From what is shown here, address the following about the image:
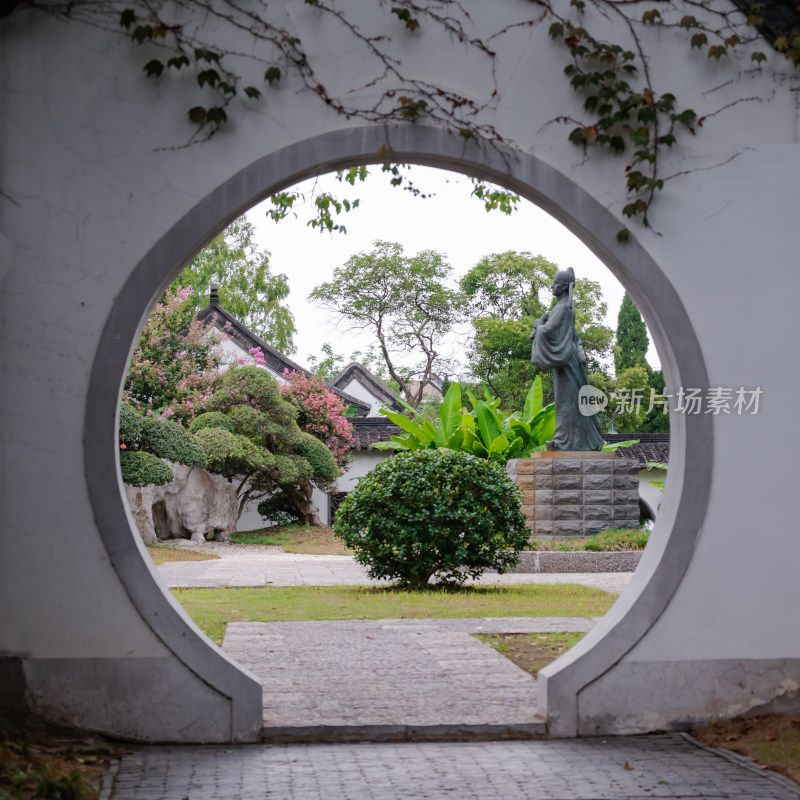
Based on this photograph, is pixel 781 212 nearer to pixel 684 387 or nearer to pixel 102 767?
pixel 684 387

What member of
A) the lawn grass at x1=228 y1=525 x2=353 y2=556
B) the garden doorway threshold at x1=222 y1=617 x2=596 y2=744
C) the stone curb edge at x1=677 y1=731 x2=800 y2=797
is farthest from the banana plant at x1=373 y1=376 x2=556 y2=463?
the stone curb edge at x1=677 y1=731 x2=800 y2=797

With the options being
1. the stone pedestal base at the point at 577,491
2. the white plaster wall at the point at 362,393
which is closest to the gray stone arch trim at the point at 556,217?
the stone pedestal base at the point at 577,491

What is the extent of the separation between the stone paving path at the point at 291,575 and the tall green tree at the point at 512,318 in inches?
468

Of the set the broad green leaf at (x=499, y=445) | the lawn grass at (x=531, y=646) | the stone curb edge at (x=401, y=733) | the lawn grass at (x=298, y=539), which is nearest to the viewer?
the stone curb edge at (x=401, y=733)

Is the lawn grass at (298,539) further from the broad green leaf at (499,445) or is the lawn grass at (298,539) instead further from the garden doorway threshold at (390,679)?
the garden doorway threshold at (390,679)

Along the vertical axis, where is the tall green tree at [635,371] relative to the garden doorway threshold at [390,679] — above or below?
above

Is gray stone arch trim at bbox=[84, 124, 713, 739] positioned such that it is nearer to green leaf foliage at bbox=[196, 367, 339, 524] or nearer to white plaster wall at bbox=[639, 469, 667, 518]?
green leaf foliage at bbox=[196, 367, 339, 524]

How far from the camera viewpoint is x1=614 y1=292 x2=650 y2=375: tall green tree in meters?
28.2

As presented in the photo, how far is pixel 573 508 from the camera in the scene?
1216 cm

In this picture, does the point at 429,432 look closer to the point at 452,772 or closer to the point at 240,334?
the point at 452,772

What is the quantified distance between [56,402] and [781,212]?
3274 mm

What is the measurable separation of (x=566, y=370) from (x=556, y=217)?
8.18 m

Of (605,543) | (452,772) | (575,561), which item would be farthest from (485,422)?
(452,772)

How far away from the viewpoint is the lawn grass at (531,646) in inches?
230
